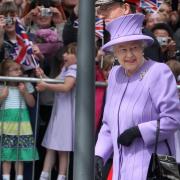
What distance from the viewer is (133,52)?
452 centimetres

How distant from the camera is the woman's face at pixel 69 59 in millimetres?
7129

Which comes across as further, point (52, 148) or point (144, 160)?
point (52, 148)

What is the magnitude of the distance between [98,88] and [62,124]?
1.79 feet

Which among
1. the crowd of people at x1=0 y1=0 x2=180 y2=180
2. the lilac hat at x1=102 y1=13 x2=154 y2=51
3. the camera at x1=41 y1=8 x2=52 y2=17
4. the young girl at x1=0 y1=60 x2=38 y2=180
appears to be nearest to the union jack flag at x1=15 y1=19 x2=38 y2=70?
the crowd of people at x1=0 y1=0 x2=180 y2=180

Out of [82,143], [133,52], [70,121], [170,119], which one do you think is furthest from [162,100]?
[70,121]

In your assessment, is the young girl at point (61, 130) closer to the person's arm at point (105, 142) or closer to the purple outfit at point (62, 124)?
the purple outfit at point (62, 124)

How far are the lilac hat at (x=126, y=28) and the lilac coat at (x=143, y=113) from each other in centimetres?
21

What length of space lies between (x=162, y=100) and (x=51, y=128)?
2806mm

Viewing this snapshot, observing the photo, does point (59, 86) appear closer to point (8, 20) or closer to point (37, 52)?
point (37, 52)

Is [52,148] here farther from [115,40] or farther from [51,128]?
[115,40]

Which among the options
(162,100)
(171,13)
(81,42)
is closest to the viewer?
(81,42)

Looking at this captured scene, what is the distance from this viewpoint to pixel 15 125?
22.4 feet

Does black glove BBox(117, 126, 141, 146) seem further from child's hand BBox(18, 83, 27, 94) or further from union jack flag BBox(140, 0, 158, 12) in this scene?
union jack flag BBox(140, 0, 158, 12)

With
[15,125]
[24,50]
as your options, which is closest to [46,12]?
[24,50]
